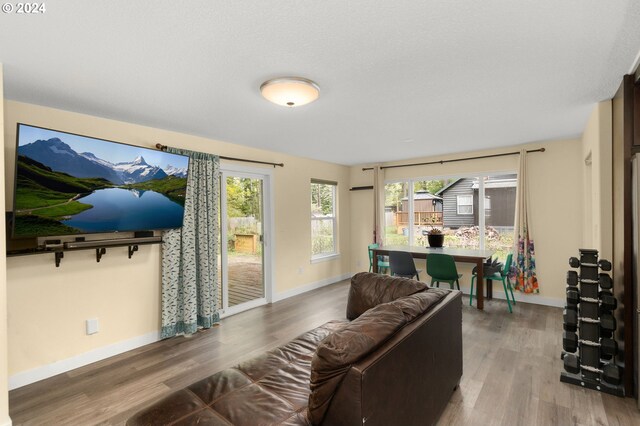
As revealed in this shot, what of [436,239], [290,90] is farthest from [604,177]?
[290,90]

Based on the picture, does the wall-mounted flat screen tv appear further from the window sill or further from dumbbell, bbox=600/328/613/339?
dumbbell, bbox=600/328/613/339

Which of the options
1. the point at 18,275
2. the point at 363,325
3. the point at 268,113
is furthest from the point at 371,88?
the point at 18,275

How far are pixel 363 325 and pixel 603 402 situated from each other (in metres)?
2.18

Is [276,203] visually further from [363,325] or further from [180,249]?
[363,325]

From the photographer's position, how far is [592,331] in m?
2.43

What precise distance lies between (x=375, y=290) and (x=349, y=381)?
4.72 feet

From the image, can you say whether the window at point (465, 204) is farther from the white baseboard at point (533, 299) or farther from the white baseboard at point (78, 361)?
the white baseboard at point (78, 361)

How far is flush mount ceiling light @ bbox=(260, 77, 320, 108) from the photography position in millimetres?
2237

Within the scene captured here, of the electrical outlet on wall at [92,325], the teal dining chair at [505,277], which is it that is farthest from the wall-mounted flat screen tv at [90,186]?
the teal dining chair at [505,277]

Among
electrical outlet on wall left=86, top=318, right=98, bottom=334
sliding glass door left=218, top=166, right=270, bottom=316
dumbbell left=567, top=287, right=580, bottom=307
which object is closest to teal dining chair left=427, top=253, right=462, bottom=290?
dumbbell left=567, top=287, right=580, bottom=307

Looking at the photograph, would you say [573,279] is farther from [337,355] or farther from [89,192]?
[89,192]

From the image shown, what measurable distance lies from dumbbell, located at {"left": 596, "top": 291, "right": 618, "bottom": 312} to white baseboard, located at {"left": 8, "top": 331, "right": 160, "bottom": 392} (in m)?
4.20

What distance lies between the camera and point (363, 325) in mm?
1471

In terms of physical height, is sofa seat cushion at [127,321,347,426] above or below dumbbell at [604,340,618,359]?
above
